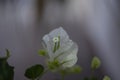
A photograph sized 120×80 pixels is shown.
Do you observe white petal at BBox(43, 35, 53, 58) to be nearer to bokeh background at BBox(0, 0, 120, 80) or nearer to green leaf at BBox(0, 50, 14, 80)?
green leaf at BBox(0, 50, 14, 80)

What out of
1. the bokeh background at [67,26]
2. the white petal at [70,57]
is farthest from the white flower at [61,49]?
the bokeh background at [67,26]

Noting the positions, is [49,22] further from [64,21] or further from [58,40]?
[58,40]

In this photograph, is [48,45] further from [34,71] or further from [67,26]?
[67,26]

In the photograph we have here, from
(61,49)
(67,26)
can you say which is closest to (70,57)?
(61,49)

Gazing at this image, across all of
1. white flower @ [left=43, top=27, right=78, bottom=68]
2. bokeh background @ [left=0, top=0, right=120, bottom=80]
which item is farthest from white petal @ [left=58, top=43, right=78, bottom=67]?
bokeh background @ [left=0, top=0, right=120, bottom=80]

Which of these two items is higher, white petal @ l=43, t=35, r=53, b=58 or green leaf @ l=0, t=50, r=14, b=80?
white petal @ l=43, t=35, r=53, b=58

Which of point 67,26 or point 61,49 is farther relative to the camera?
point 67,26

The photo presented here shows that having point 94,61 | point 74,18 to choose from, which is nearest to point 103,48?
point 74,18
